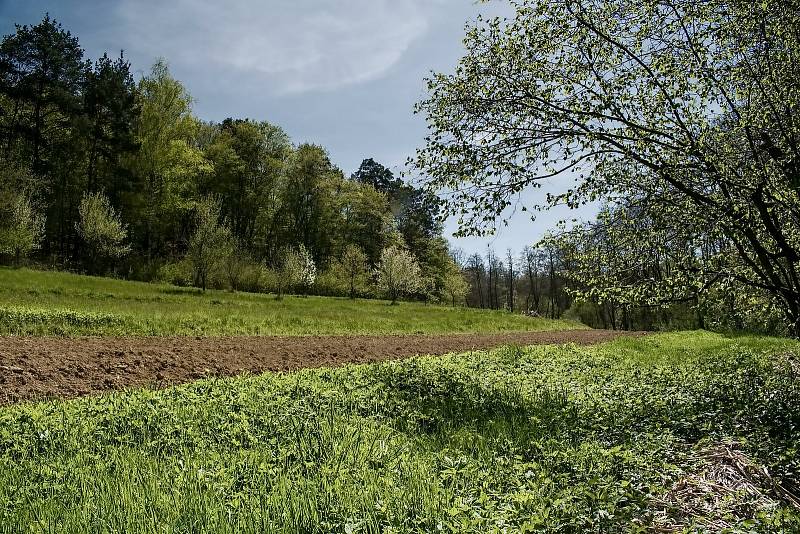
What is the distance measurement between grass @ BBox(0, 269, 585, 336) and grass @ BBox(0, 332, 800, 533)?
454 inches

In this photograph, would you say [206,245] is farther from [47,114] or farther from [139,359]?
[139,359]

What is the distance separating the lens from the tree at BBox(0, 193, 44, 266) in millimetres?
35250

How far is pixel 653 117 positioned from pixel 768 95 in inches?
64.5

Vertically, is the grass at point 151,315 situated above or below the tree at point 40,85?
below

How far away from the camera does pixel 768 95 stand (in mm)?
7039

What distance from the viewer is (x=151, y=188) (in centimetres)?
5147

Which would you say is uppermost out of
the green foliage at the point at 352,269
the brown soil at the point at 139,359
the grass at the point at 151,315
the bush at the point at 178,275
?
the green foliage at the point at 352,269

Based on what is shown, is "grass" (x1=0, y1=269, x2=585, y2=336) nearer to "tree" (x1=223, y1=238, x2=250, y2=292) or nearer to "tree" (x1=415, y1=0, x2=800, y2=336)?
"tree" (x1=223, y1=238, x2=250, y2=292)

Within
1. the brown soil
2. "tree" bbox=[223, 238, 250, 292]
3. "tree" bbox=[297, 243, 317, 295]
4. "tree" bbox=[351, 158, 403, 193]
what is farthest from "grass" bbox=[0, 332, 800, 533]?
"tree" bbox=[351, 158, 403, 193]

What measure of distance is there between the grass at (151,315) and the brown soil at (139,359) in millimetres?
2746

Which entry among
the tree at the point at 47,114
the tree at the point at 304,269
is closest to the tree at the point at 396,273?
the tree at the point at 304,269

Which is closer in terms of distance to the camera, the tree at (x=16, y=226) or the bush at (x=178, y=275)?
the tree at (x=16, y=226)

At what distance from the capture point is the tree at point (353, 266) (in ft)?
196

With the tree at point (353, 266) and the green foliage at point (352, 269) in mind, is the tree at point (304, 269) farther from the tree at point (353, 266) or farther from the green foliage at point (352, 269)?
the tree at point (353, 266)
